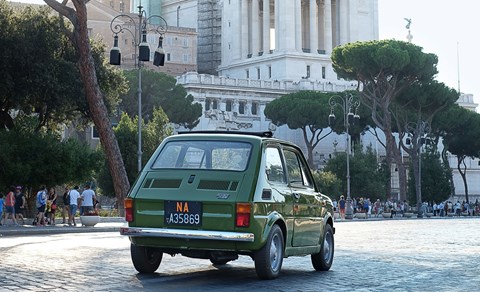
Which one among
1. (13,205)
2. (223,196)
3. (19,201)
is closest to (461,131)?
(19,201)

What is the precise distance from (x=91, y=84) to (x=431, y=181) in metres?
51.4

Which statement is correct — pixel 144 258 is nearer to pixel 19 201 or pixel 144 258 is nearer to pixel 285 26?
pixel 19 201

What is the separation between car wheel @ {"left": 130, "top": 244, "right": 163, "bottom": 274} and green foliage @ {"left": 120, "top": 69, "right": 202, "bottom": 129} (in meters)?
67.2

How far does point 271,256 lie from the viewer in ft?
39.4

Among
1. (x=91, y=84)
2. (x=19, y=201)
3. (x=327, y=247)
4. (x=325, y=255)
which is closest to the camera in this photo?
(x=325, y=255)

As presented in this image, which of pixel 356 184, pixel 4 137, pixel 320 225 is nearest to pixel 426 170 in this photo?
pixel 356 184

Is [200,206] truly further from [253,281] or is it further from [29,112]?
[29,112]

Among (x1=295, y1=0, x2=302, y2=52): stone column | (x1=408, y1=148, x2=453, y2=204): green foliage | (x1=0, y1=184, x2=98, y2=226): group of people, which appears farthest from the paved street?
(x1=295, y1=0, x2=302, y2=52): stone column

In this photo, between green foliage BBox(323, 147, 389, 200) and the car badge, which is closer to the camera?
the car badge

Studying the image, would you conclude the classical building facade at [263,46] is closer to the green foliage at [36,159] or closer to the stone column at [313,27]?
the stone column at [313,27]

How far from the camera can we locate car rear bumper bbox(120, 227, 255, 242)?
37.3 feet

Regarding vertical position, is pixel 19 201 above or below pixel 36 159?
below

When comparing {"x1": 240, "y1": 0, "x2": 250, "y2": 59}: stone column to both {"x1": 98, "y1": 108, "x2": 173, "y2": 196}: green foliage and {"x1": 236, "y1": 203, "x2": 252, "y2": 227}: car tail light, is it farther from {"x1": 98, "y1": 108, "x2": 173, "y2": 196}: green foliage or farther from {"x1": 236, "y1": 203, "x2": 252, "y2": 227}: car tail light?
{"x1": 236, "y1": 203, "x2": 252, "y2": 227}: car tail light

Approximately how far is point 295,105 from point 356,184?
56.9ft
